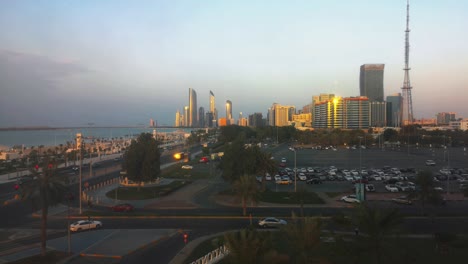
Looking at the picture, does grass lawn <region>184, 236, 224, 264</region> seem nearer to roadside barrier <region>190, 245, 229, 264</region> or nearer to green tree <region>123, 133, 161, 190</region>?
roadside barrier <region>190, 245, 229, 264</region>

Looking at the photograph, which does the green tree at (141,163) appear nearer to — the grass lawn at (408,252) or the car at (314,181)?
the car at (314,181)

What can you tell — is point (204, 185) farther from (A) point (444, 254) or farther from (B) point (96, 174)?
(A) point (444, 254)

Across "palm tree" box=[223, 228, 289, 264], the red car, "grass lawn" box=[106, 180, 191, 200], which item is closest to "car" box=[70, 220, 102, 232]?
the red car

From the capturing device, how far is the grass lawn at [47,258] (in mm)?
16931

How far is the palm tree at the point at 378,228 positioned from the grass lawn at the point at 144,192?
82.2 feet

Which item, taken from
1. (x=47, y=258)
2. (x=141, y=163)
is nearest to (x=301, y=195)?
(x=47, y=258)

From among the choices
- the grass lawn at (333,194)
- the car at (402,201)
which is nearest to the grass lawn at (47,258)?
the grass lawn at (333,194)

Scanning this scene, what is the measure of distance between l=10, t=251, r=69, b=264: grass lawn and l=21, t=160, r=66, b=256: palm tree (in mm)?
317

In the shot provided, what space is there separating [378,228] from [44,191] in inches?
625

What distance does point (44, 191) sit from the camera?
1770 centimetres

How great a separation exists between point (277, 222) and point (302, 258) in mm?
10614

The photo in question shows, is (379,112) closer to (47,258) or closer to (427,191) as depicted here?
(427,191)

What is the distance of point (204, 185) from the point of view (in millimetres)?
40562

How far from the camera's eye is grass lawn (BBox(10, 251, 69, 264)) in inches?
667
